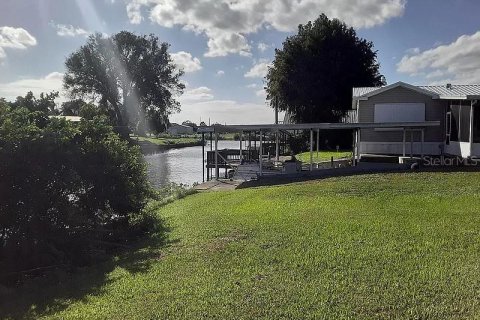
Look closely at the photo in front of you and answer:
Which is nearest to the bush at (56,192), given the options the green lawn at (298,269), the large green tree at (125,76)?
the green lawn at (298,269)

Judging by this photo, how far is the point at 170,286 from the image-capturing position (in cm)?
655

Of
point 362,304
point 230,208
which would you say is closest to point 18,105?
point 230,208

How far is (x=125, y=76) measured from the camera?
63.0m

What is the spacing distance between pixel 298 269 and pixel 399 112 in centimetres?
1766

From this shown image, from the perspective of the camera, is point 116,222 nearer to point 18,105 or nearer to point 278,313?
point 18,105

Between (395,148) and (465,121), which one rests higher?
(465,121)

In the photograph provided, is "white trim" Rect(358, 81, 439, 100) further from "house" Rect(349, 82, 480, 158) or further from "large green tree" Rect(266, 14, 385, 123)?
"large green tree" Rect(266, 14, 385, 123)

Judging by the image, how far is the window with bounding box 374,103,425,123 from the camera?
22281mm

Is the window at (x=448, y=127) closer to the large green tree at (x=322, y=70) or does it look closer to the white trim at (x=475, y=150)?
the white trim at (x=475, y=150)

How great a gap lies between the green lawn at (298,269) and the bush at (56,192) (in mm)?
1696

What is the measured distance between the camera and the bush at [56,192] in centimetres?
971

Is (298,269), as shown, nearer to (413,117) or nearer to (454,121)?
(454,121)

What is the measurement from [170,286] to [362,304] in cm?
267

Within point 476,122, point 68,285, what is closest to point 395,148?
point 476,122
